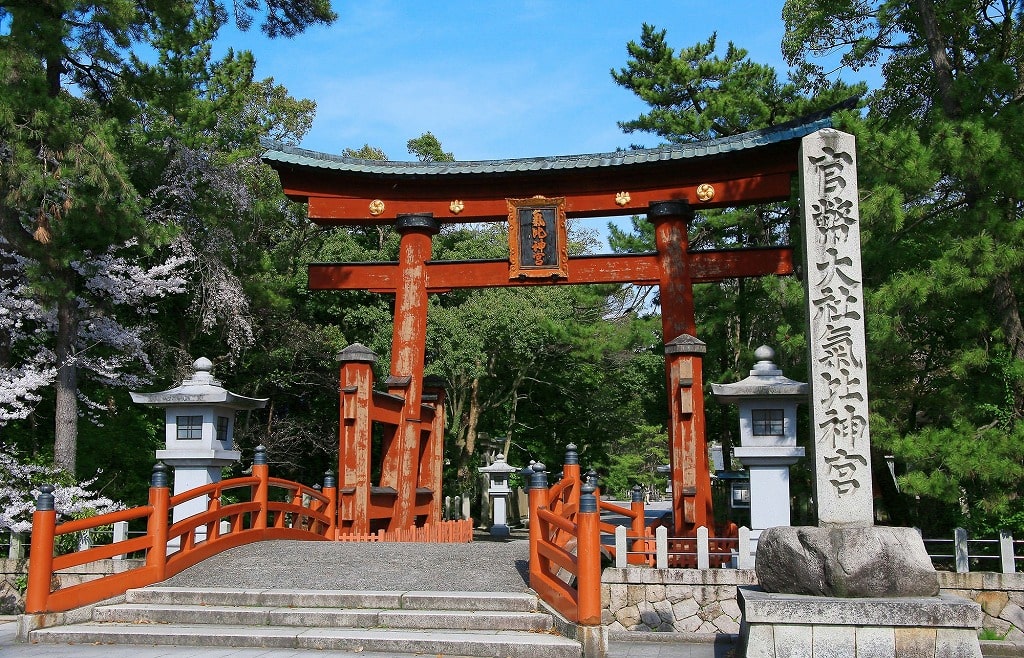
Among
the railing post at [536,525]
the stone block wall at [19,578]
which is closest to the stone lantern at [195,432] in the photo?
the stone block wall at [19,578]

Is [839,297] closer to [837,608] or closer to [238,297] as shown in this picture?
[837,608]

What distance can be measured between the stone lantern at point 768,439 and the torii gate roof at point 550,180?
4016 millimetres

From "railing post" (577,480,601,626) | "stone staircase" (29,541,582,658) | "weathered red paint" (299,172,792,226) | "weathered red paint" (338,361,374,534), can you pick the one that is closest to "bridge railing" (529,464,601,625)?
"railing post" (577,480,601,626)

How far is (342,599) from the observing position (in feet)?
27.7

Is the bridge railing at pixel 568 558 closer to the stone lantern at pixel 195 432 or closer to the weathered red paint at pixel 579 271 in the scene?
the stone lantern at pixel 195 432

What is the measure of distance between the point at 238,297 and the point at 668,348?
9755 millimetres

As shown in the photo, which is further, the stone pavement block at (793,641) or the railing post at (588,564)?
the railing post at (588,564)

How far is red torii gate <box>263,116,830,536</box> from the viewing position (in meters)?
13.8

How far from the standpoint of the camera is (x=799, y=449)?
440 inches

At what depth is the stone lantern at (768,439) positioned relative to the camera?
11.2 metres

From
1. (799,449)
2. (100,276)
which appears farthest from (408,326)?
(799,449)

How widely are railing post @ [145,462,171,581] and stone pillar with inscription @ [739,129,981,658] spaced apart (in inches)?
238

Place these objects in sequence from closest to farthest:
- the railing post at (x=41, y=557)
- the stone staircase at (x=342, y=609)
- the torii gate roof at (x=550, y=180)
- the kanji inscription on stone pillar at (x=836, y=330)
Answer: the kanji inscription on stone pillar at (x=836, y=330)
the stone staircase at (x=342, y=609)
the railing post at (x=41, y=557)
the torii gate roof at (x=550, y=180)

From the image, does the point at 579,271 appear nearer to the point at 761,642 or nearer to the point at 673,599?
the point at 673,599
